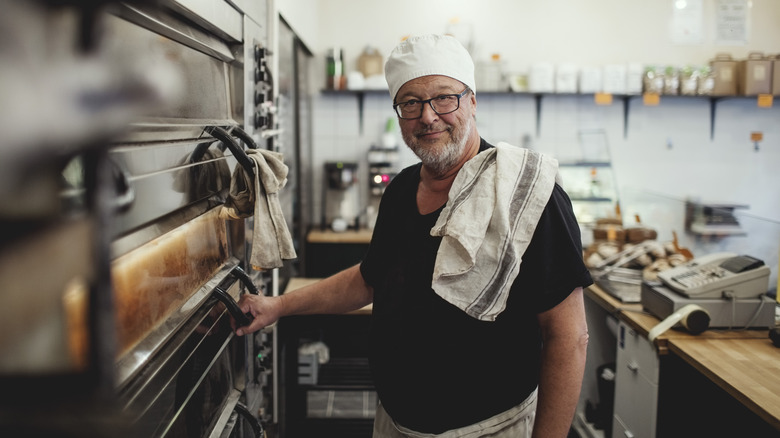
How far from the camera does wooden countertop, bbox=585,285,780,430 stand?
1.83 metres

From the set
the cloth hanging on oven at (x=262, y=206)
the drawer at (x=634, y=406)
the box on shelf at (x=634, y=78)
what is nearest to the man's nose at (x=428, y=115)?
the cloth hanging on oven at (x=262, y=206)

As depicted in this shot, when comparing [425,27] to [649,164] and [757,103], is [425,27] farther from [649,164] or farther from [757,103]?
[757,103]

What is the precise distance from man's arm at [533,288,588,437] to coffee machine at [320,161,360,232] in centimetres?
343

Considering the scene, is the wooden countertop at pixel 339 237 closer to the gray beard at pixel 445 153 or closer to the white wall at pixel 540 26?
the white wall at pixel 540 26

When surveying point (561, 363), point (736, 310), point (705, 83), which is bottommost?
point (736, 310)

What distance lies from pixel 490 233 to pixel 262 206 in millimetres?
540

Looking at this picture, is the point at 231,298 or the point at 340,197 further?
the point at 340,197

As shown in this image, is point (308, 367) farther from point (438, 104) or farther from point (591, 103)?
point (591, 103)

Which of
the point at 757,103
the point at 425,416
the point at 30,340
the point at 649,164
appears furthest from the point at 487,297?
the point at 757,103

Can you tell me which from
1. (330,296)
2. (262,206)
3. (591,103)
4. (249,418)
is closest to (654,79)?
(591,103)

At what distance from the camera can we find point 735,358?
217 cm

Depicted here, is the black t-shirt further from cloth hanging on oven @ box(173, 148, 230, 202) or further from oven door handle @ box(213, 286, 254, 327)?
cloth hanging on oven @ box(173, 148, 230, 202)

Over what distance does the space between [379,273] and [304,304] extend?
24 centimetres

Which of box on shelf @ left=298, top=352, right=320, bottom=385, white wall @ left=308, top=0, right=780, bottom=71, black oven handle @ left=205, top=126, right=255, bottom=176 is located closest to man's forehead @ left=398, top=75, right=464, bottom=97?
black oven handle @ left=205, top=126, right=255, bottom=176
